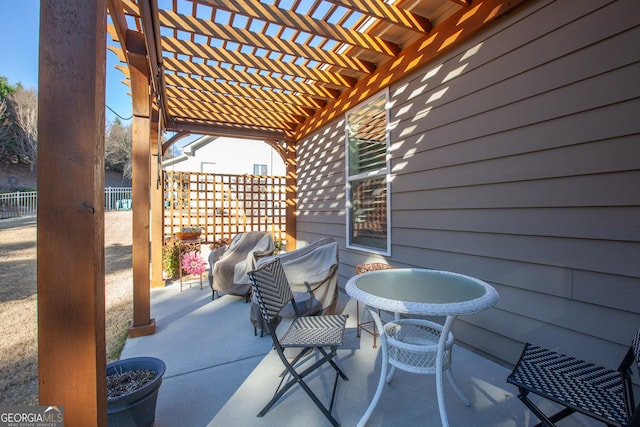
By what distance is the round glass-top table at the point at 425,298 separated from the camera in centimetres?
145

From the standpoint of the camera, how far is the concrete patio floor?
169 centimetres

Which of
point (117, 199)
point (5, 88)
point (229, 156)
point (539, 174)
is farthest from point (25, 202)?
point (539, 174)

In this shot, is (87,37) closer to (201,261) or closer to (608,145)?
(608,145)

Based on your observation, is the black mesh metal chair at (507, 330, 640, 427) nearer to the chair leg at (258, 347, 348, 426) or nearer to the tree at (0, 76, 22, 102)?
the chair leg at (258, 347, 348, 426)

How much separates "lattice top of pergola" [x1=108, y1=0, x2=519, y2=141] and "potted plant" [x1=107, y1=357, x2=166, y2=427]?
7.85 feet

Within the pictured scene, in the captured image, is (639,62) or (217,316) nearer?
(639,62)

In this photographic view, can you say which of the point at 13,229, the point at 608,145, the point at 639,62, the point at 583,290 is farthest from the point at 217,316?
the point at 13,229

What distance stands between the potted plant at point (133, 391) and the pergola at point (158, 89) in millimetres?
358

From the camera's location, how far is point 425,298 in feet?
5.31

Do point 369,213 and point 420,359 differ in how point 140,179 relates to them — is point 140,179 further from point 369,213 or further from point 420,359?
point 420,359

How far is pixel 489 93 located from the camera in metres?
2.31

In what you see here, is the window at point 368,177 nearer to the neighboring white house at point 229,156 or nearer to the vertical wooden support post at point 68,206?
the vertical wooden support post at point 68,206

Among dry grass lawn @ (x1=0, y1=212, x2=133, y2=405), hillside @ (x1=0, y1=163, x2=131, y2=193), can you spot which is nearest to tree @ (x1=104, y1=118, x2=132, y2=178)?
hillside @ (x1=0, y1=163, x2=131, y2=193)

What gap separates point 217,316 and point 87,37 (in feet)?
10.0
